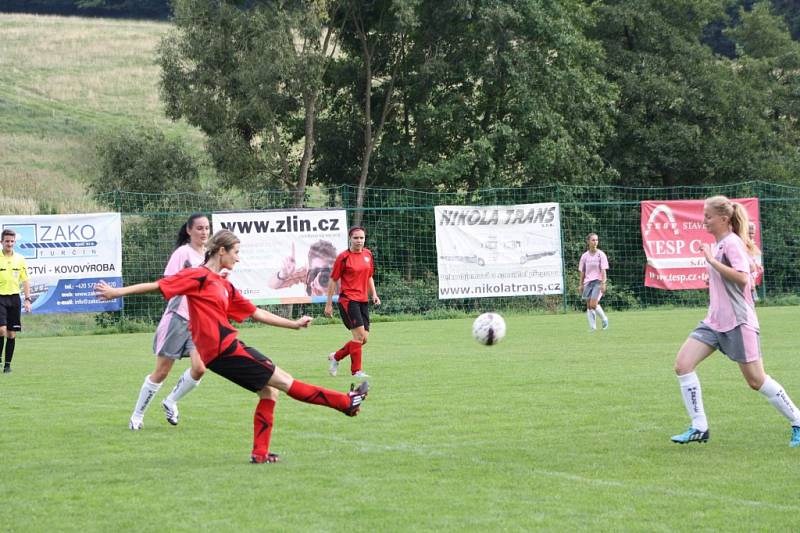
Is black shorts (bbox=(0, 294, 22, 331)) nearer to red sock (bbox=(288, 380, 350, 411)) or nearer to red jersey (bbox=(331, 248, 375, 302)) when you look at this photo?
red jersey (bbox=(331, 248, 375, 302))

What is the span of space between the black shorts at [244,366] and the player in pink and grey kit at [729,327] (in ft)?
10.7

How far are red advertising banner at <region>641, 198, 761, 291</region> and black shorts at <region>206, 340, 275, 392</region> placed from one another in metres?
21.5

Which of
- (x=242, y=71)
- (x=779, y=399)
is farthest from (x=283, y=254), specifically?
(x=779, y=399)

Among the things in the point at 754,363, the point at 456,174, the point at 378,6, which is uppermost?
the point at 378,6

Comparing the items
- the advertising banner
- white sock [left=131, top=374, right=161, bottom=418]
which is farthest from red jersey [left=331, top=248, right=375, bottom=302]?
the advertising banner

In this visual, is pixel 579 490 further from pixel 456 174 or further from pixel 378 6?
pixel 378 6

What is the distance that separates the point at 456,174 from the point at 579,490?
2703 cm

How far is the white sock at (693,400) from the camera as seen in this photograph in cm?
841

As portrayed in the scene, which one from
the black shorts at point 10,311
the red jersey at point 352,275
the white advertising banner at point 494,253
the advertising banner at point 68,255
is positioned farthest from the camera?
the white advertising banner at point 494,253

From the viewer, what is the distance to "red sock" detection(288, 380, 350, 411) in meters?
7.88

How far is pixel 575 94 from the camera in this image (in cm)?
3578

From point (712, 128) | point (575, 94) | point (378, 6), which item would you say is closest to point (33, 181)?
point (378, 6)

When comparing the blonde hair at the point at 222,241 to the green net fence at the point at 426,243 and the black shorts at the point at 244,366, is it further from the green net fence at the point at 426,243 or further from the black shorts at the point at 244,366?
the green net fence at the point at 426,243

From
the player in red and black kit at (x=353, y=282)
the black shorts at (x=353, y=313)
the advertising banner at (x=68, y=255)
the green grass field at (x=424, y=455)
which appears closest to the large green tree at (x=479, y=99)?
the advertising banner at (x=68, y=255)
